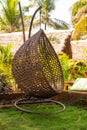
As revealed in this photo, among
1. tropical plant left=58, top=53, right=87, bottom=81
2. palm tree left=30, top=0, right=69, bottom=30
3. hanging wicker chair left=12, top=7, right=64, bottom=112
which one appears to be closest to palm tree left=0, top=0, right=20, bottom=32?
palm tree left=30, top=0, right=69, bottom=30

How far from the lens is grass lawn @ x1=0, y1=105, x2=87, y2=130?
15.5ft

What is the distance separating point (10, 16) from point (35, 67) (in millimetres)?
15345

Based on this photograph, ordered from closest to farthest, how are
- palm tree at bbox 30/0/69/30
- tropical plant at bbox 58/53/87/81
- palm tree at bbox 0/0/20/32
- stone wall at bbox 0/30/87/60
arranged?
tropical plant at bbox 58/53/87/81 < stone wall at bbox 0/30/87/60 < palm tree at bbox 0/0/20/32 < palm tree at bbox 30/0/69/30

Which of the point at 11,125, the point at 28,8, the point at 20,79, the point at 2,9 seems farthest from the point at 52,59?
the point at 28,8

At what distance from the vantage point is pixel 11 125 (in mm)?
4832

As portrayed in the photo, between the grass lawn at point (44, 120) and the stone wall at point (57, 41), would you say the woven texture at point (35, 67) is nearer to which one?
the grass lawn at point (44, 120)

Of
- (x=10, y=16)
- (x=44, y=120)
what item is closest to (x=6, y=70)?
(x=44, y=120)

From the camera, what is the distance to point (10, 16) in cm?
2038

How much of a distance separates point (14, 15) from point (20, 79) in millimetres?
14981

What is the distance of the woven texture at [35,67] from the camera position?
544 centimetres

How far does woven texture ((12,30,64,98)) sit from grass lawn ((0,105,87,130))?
420 mm

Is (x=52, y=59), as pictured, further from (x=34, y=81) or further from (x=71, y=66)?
(x=71, y=66)

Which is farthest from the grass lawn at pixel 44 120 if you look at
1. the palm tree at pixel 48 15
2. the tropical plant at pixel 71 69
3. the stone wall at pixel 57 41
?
the palm tree at pixel 48 15

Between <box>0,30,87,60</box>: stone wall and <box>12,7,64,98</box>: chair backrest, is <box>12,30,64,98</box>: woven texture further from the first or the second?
<box>0,30,87,60</box>: stone wall
